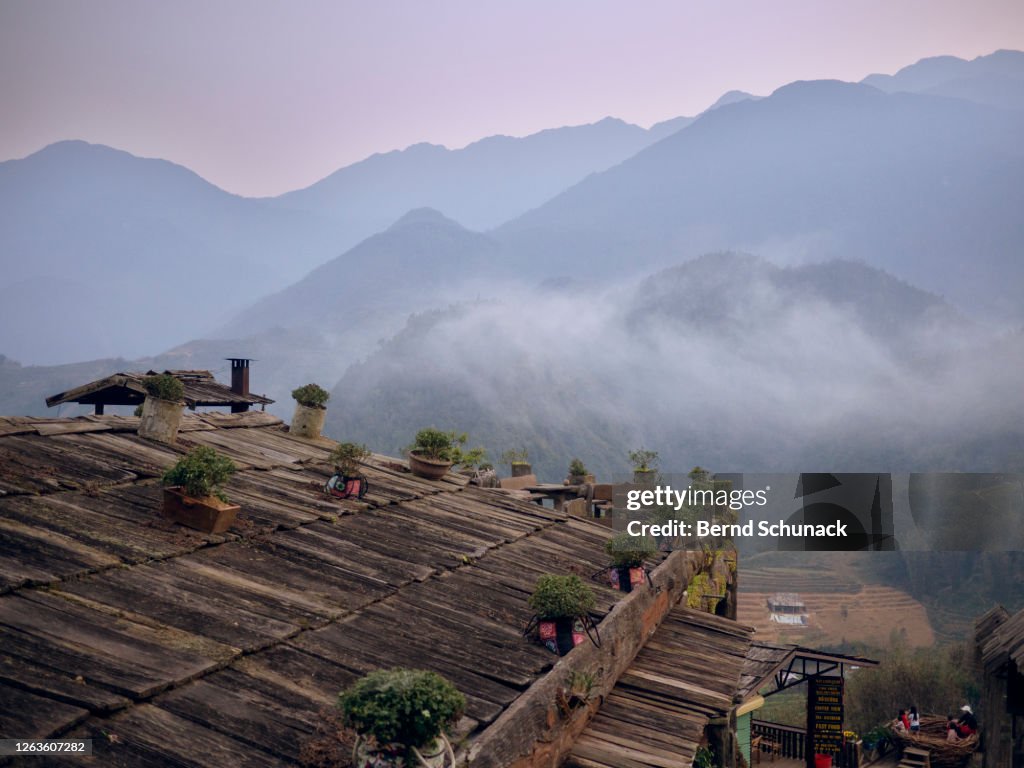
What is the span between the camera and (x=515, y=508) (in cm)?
1286

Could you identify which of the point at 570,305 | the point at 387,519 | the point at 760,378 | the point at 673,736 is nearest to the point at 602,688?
the point at 673,736

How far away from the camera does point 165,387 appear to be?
1019cm

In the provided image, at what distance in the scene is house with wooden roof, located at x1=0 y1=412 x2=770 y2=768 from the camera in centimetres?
423

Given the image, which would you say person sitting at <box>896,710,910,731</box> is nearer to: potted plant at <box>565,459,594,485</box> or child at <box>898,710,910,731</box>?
child at <box>898,710,910,731</box>

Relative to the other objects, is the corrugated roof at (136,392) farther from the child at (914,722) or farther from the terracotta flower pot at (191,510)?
the child at (914,722)

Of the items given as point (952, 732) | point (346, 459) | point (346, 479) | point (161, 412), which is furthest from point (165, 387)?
point (952, 732)

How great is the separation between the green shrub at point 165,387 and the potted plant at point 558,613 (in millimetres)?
5525

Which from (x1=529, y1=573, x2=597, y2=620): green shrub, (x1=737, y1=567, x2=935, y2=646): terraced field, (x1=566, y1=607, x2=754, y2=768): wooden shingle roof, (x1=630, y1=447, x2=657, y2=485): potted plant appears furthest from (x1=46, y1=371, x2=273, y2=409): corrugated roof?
(x1=737, y1=567, x2=935, y2=646): terraced field

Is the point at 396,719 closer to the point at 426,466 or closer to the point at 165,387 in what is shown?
the point at 165,387

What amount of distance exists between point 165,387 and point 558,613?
590 centimetres

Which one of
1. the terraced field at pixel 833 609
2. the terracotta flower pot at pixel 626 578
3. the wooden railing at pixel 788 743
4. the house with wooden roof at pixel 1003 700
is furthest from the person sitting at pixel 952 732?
the terraced field at pixel 833 609

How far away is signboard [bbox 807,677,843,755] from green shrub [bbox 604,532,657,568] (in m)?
16.2

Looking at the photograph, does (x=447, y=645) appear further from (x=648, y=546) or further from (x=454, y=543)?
(x=648, y=546)

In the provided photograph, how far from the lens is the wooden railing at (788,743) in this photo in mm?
23484
